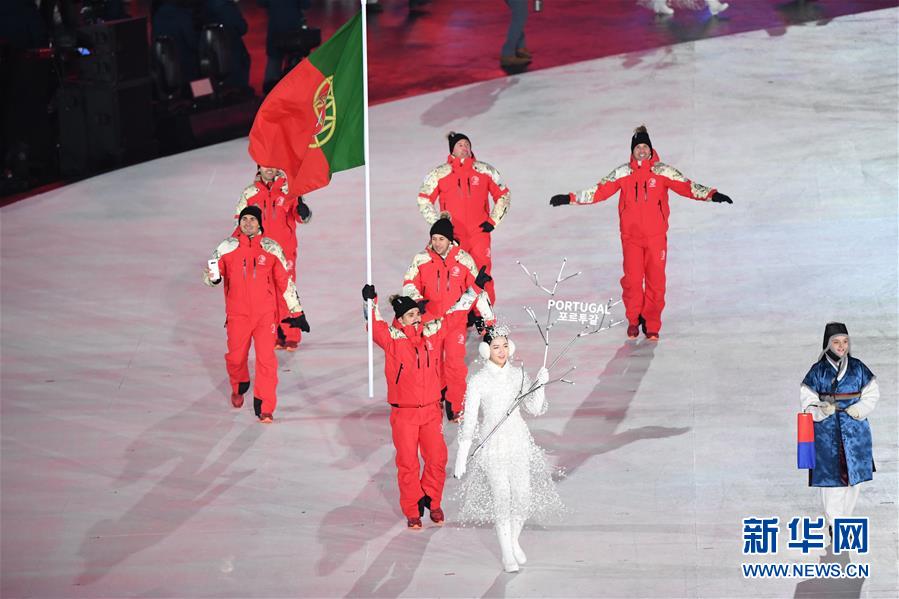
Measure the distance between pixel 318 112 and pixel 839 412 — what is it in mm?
4670

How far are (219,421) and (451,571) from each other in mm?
3174

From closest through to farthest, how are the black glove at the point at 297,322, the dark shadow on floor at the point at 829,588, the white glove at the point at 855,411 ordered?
the dark shadow on floor at the point at 829,588 < the white glove at the point at 855,411 < the black glove at the point at 297,322

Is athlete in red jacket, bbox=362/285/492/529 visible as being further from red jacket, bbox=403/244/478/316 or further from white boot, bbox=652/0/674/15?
white boot, bbox=652/0/674/15

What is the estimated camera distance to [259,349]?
12891 millimetres

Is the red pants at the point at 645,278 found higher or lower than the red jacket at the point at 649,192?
lower

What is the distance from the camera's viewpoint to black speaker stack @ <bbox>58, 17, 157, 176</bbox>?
63.5ft

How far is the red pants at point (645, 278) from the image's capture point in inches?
555

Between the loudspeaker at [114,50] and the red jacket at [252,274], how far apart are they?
7258 mm

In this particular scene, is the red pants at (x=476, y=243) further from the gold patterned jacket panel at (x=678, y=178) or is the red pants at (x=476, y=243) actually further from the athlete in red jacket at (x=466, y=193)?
the gold patterned jacket panel at (x=678, y=178)

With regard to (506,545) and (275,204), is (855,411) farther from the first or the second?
(275,204)

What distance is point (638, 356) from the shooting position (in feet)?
46.2

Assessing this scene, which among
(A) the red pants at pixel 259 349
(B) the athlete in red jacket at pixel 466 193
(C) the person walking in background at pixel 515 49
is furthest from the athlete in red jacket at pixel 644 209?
(C) the person walking in background at pixel 515 49

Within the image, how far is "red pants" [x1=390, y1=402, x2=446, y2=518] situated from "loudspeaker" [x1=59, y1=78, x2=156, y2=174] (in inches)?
385
